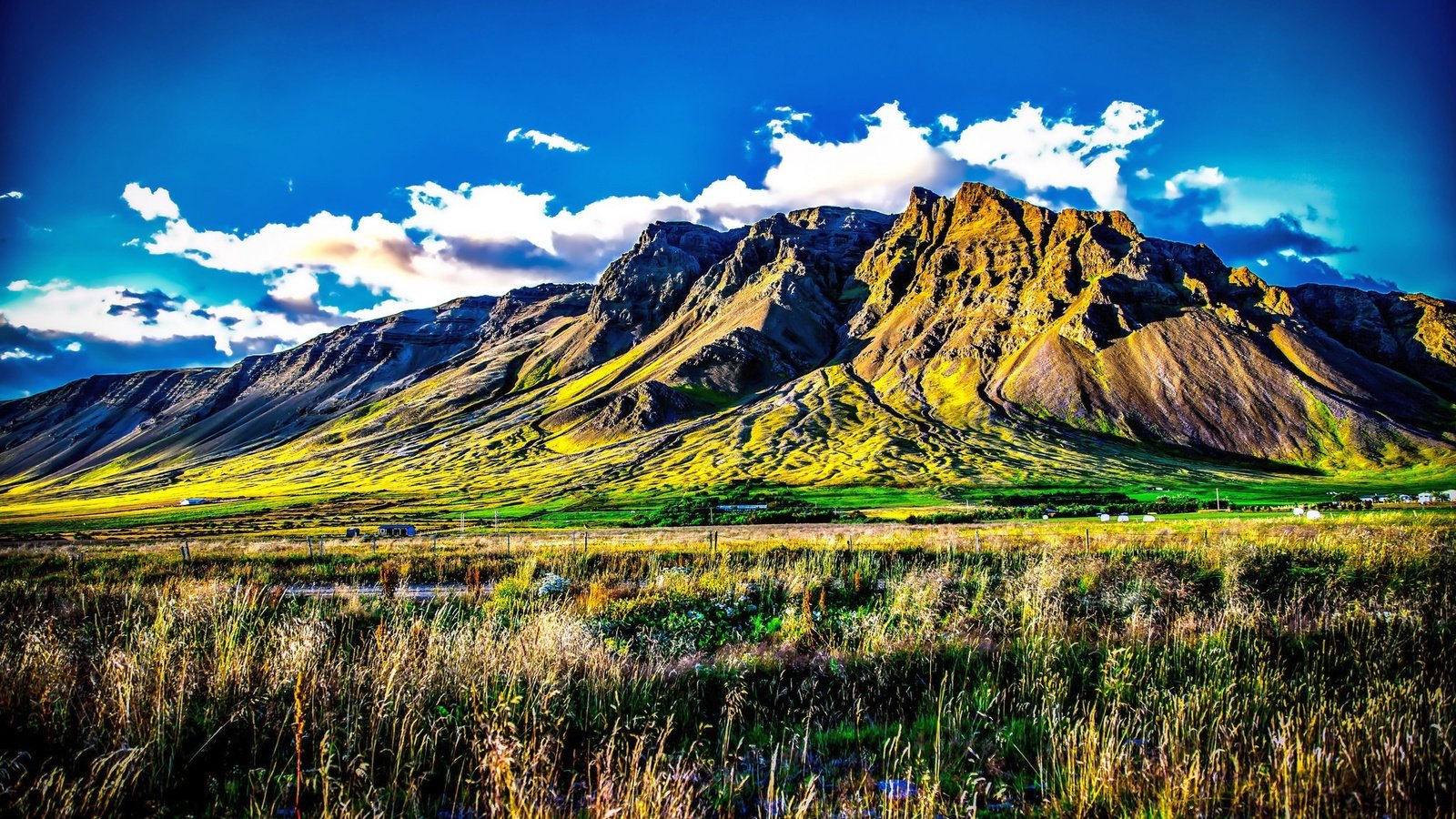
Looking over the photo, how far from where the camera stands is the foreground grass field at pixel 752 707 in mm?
5133

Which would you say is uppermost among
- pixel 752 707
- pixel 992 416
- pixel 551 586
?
pixel 992 416

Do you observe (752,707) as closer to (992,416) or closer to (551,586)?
(551,586)

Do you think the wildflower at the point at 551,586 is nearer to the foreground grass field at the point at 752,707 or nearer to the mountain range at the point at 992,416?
the foreground grass field at the point at 752,707

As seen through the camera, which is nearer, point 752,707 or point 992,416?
point 752,707

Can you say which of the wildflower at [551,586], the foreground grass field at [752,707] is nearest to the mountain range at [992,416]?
the wildflower at [551,586]

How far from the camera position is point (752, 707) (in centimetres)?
814

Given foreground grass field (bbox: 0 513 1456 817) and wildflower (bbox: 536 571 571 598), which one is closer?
foreground grass field (bbox: 0 513 1456 817)

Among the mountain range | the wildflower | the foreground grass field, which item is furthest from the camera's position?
the mountain range

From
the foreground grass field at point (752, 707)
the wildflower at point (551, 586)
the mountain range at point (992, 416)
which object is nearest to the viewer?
the foreground grass field at point (752, 707)

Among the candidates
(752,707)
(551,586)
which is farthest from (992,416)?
(752,707)

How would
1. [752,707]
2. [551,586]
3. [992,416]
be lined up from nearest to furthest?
[752,707]
[551,586]
[992,416]

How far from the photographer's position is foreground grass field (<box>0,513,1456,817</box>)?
16.8 ft

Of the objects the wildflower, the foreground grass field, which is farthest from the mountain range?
the foreground grass field

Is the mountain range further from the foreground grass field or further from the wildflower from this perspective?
the foreground grass field
